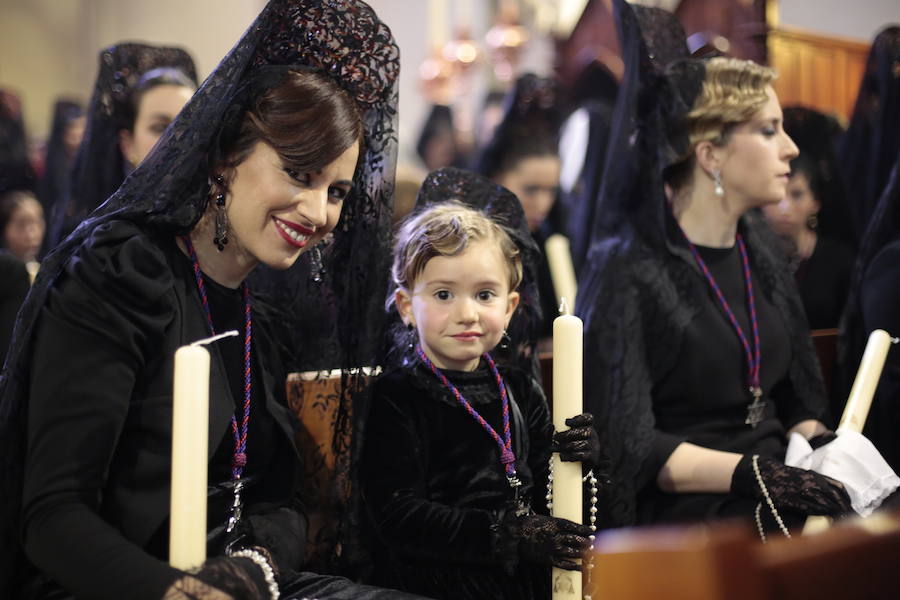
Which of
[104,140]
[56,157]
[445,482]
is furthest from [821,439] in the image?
[56,157]

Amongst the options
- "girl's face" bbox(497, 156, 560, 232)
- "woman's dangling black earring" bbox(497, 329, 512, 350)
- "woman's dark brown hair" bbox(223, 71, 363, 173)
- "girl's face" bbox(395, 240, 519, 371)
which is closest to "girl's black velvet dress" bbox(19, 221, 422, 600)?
"woman's dark brown hair" bbox(223, 71, 363, 173)

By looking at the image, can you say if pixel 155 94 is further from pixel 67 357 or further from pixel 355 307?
pixel 67 357

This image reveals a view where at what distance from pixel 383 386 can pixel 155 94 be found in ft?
4.67

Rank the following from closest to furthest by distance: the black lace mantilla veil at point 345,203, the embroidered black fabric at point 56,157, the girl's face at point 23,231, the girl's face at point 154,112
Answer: the black lace mantilla veil at point 345,203 < the girl's face at point 154,112 < the girl's face at point 23,231 < the embroidered black fabric at point 56,157

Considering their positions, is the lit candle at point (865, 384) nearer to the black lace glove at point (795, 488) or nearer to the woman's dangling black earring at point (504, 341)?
the black lace glove at point (795, 488)

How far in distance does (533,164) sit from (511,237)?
1.87m

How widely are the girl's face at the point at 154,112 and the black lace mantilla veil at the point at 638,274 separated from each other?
134cm

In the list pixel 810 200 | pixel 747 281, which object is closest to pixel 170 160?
pixel 747 281

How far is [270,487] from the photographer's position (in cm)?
202

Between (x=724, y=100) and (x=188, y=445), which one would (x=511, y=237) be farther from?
(x=188, y=445)

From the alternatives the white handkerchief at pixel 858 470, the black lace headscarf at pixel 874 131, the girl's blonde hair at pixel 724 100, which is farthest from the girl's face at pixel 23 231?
the black lace headscarf at pixel 874 131

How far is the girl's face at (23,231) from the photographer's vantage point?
13.9ft

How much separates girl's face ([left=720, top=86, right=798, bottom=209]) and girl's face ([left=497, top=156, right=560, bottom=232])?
1285 mm

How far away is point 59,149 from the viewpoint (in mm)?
5395
